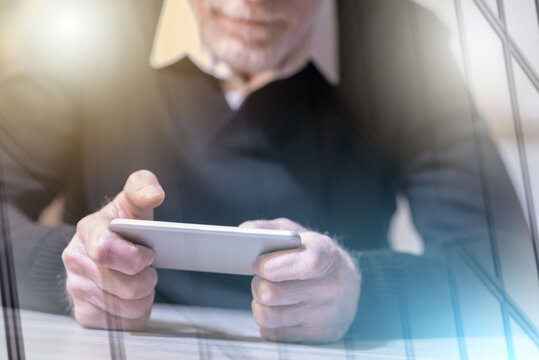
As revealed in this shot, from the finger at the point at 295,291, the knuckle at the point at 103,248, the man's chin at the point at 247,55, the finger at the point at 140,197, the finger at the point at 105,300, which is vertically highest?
the man's chin at the point at 247,55

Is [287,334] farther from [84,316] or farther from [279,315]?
[84,316]

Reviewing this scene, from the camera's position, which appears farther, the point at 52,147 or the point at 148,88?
the point at 148,88

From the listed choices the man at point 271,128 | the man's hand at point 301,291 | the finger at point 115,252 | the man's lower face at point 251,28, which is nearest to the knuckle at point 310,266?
the man's hand at point 301,291

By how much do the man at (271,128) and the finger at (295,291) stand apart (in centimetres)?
19

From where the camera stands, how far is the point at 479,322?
0.70m

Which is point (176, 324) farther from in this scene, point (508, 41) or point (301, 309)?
point (508, 41)

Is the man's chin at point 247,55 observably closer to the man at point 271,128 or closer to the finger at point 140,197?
the man at point 271,128

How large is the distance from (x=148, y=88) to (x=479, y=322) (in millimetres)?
678

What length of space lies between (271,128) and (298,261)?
0.61 m

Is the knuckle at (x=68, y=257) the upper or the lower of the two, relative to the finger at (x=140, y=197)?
lower

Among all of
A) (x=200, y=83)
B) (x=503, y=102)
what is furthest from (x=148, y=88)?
(x=503, y=102)

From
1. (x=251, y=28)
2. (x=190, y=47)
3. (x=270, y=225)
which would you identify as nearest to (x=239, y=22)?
(x=251, y=28)

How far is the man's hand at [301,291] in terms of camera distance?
17.1 inches
